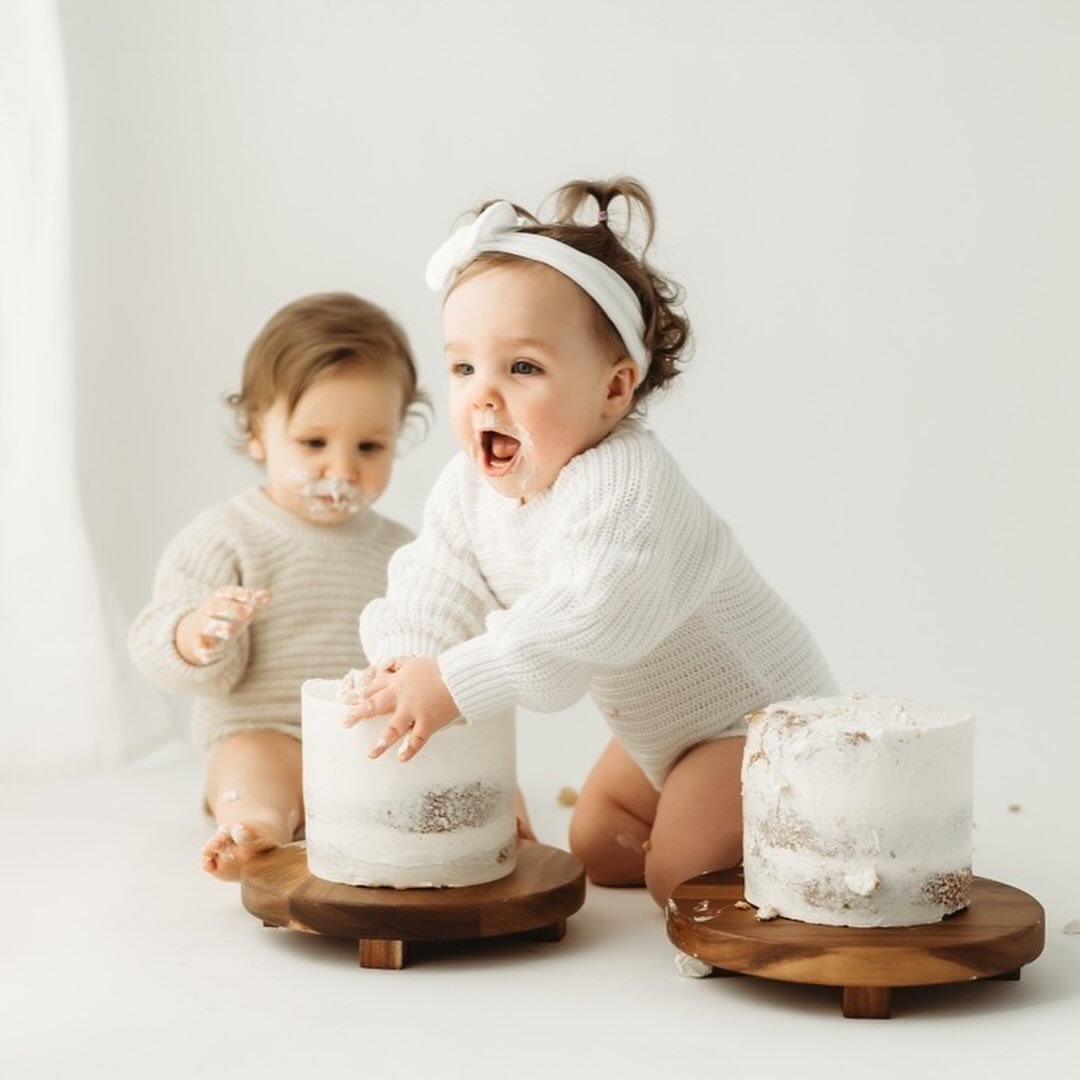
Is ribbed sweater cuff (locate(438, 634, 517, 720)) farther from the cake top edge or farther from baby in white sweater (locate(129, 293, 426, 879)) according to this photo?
baby in white sweater (locate(129, 293, 426, 879))

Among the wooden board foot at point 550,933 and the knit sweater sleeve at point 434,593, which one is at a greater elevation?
the knit sweater sleeve at point 434,593

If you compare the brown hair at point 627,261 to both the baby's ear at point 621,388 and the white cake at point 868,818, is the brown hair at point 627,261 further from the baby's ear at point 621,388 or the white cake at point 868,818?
the white cake at point 868,818

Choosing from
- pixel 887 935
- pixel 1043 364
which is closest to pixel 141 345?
pixel 1043 364

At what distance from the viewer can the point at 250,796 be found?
224 cm

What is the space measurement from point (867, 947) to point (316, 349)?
1.17 meters

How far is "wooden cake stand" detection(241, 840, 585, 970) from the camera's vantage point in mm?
1758

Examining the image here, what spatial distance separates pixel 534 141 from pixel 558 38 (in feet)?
0.58

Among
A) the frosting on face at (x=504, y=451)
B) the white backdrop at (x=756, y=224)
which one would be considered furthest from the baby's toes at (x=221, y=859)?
the white backdrop at (x=756, y=224)

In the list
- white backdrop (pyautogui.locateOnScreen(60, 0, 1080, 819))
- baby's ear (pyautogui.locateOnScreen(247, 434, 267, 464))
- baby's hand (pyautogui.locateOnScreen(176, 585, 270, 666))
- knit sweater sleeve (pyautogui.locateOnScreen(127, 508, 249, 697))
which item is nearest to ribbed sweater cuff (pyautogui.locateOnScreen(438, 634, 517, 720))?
baby's hand (pyautogui.locateOnScreen(176, 585, 270, 666))

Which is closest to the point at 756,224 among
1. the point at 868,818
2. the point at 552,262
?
the point at 552,262

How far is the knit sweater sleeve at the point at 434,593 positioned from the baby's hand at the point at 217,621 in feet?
0.78

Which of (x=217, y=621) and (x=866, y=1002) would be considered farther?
(x=217, y=621)

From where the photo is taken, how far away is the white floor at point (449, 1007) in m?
1.53

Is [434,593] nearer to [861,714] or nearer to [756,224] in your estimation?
[861,714]
